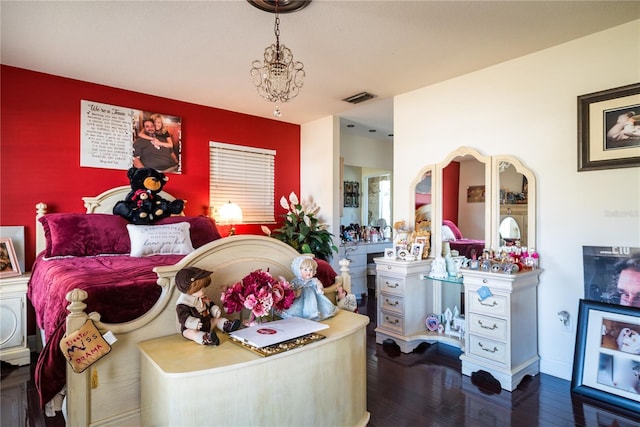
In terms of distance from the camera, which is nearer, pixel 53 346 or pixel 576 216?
pixel 53 346

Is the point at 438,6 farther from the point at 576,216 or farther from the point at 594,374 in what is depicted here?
the point at 594,374

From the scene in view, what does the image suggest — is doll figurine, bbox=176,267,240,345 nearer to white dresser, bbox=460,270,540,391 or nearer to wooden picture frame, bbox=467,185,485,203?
white dresser, bbox=460,270,540,391

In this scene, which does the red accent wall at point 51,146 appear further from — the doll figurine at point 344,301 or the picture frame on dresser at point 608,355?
the picture frame on dresser at point 608,355

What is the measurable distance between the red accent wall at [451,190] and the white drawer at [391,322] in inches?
41.1

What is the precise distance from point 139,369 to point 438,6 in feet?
8.74

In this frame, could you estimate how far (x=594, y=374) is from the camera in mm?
2312

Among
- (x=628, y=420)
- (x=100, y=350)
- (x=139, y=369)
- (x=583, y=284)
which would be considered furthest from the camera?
(x=583, y=284)

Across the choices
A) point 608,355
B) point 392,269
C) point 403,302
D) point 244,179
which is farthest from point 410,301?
point 244,179

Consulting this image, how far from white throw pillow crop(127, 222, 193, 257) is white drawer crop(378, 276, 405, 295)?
5.87 feet

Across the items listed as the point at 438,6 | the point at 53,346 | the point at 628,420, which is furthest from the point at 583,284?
the point at 53,346

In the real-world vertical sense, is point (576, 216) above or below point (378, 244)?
above

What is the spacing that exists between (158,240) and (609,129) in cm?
348

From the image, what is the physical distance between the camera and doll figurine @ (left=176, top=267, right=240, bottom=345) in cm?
165

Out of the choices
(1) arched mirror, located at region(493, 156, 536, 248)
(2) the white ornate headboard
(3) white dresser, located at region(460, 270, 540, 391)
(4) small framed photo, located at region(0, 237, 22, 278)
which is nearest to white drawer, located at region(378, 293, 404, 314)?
(3) white dresser, located at region(460, 270, 540, 391)
